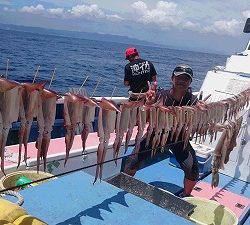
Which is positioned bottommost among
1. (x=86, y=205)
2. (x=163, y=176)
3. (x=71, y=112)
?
(x=163, y=176)

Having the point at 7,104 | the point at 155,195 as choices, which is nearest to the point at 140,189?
the point at 155,195

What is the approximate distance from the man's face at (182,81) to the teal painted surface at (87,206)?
2.18m

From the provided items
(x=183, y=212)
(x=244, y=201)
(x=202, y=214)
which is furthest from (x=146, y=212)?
(x=244, y=201)

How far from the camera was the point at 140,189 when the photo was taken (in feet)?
17.9

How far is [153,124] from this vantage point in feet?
15.3

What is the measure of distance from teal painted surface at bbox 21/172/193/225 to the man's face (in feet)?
7.16

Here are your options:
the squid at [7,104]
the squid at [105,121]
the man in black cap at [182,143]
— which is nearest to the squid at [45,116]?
the squid at [7,104]

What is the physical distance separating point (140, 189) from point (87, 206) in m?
1.22

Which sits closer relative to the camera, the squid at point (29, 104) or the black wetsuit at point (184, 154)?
the squid at point (29, 104)

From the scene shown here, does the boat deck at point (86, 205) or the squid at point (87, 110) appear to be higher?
the squid at point (87, 110)

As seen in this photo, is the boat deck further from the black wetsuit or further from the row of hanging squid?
the black wetsuit

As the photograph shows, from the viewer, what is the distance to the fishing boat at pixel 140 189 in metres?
4.32

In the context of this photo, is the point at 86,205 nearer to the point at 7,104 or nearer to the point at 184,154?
the point at 7,104

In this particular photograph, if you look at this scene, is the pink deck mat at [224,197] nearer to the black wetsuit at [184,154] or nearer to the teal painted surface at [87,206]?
the black wetsuit at [184,154]
